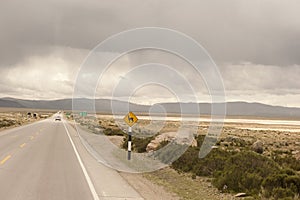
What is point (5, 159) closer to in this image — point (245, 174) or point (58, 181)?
point (58, 181)

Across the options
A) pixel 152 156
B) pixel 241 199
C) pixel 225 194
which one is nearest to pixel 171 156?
pixel 152 156

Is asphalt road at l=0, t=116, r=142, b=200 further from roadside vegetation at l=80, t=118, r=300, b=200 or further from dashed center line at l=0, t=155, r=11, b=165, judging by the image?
roadside vegetation at l=80, t=118, r=300, b=200

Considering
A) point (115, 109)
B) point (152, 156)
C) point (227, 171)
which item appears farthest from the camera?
point (115, 109)

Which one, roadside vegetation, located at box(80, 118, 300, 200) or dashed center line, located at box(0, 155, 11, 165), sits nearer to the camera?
roadside vegetation, located at box(80, 118, 300, 200)

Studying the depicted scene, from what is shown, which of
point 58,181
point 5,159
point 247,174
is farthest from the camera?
point 5,159

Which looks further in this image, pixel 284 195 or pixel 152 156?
pixel 152 156

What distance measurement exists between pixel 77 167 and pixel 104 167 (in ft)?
4.06

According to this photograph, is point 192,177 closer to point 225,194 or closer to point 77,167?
point 225,194

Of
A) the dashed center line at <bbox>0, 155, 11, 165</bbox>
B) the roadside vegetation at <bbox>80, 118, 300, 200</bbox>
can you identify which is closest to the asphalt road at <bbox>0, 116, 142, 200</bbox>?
the dashed center line at <bbox>0, 155, 11, 165</bbox>

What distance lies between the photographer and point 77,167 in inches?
578

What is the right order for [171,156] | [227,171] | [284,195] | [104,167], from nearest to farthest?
[284,195]
[227,171]
[104,167]
[171,156]

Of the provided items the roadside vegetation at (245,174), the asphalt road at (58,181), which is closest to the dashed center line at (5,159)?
the asphalt road at (58,181)

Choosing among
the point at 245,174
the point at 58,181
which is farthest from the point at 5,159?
the point at 245,174

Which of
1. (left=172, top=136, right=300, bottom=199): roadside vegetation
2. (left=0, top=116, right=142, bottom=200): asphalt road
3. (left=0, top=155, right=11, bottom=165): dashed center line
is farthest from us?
(left=0, top=155, right=11, bottom=165): dashed center line
